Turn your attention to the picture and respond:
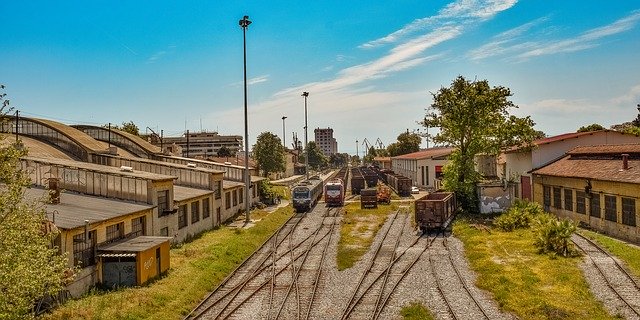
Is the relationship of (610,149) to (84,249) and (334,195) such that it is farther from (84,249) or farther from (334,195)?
(84,249)

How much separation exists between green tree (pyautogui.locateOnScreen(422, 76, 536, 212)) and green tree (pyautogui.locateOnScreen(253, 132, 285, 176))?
47.4m

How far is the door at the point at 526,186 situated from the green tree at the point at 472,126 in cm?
333

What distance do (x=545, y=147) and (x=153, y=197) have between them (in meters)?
31.4

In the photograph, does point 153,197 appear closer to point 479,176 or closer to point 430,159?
point 479,176

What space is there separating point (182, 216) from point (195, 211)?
7.65 feet

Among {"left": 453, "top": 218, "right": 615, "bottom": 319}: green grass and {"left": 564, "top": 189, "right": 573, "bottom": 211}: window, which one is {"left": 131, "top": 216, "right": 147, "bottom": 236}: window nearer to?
{"left": 453, "top": 218, "right": 615, "bottom": 319}: green grass

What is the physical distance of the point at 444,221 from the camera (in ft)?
112

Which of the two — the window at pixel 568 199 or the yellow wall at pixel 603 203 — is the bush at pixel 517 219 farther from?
the yellow wall at pixel 603 203

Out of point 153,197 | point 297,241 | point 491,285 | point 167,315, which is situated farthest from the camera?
point 297,241

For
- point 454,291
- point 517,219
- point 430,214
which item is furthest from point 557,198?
point 454,291

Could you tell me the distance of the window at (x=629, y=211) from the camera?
26659mm

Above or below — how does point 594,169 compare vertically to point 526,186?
above

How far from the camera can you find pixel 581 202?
32.6 m

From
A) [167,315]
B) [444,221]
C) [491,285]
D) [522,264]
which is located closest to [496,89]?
[444,221]
